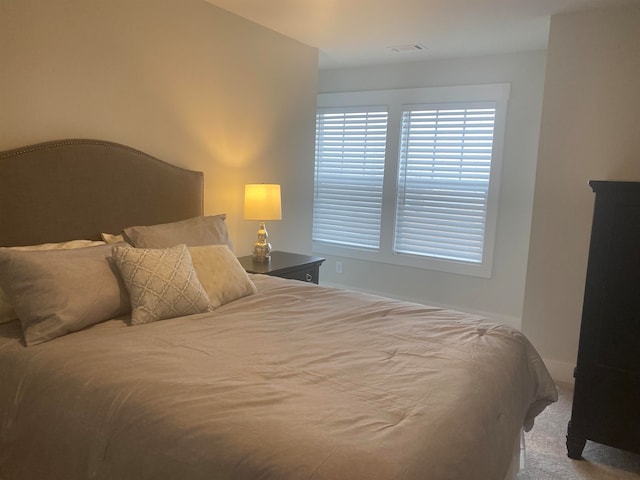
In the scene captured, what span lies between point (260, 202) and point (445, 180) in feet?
6.80

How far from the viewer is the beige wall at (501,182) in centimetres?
419

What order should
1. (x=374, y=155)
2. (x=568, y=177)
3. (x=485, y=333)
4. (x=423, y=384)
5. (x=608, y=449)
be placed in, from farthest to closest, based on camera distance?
(x=374, y=155)
(x=568, y=177)
(x=608, y=449)
(x=485, y=333)
(x=423, y=384)

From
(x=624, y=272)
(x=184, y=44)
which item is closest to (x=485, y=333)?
(x=624, y=272)

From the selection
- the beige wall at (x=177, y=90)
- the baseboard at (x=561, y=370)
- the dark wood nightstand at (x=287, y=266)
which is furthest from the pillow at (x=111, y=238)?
the baseboard at (x=561, y=370)

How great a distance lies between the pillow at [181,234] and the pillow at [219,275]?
0.53ft

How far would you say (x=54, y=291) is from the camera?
187cm

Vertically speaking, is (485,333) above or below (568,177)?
below

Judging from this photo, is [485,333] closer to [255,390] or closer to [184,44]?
[255,390]

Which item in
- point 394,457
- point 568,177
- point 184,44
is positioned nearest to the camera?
point 394,457

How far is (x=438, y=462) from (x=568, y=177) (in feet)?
8.77

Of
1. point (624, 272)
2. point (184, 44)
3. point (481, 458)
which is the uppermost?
point (184, 44)

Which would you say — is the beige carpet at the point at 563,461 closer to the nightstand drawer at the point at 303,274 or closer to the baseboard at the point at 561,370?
the baseboard at the point at 561,370

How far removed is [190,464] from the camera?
4.13 feet

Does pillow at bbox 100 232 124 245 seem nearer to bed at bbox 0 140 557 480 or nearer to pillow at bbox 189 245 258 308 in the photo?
bed at bbox 0 140 557 480
